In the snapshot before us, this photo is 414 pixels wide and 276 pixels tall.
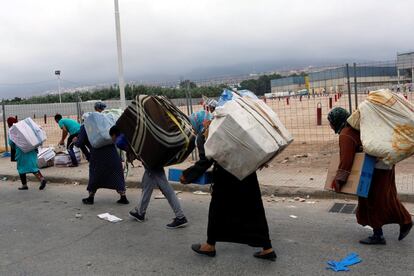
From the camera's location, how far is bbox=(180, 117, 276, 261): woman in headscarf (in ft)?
15.0

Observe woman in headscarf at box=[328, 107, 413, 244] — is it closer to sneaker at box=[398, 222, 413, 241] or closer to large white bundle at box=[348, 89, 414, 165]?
sneaker at box=[398, 222, 413, 241]

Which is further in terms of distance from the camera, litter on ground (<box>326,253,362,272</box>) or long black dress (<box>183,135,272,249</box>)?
long black dress (<box>183,135,272,249</box>)

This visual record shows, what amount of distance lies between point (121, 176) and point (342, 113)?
388 centimetres

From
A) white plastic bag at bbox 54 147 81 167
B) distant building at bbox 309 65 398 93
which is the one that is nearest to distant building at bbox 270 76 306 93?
distant building at bbox 309 65 398 93

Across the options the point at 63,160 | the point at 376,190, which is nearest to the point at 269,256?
the point at 376,190

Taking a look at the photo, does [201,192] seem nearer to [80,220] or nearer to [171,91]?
[80,220]

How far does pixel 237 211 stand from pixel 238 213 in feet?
0.07

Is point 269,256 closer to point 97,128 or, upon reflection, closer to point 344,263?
point 344,263

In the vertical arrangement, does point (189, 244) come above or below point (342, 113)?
below

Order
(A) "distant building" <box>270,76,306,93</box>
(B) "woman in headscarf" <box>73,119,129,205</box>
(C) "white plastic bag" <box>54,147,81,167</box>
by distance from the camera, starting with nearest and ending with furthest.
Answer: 1. (B) "woman in headscarf" <box>73,119,129,205</box>
2. (C) "white plastic bag" <box>54,147,81,167</box>
3. (A) "distant building" <box>270,76,306,93</box>

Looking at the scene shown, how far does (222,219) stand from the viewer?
466cm

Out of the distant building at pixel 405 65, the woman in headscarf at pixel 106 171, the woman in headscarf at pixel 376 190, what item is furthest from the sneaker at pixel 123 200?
the distant building at pixel 405 65

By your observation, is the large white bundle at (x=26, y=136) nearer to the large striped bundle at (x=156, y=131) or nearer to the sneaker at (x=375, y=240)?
the large striped bundle at (x=156, y=131)

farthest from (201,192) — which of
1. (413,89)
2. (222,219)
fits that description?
(413,89)
